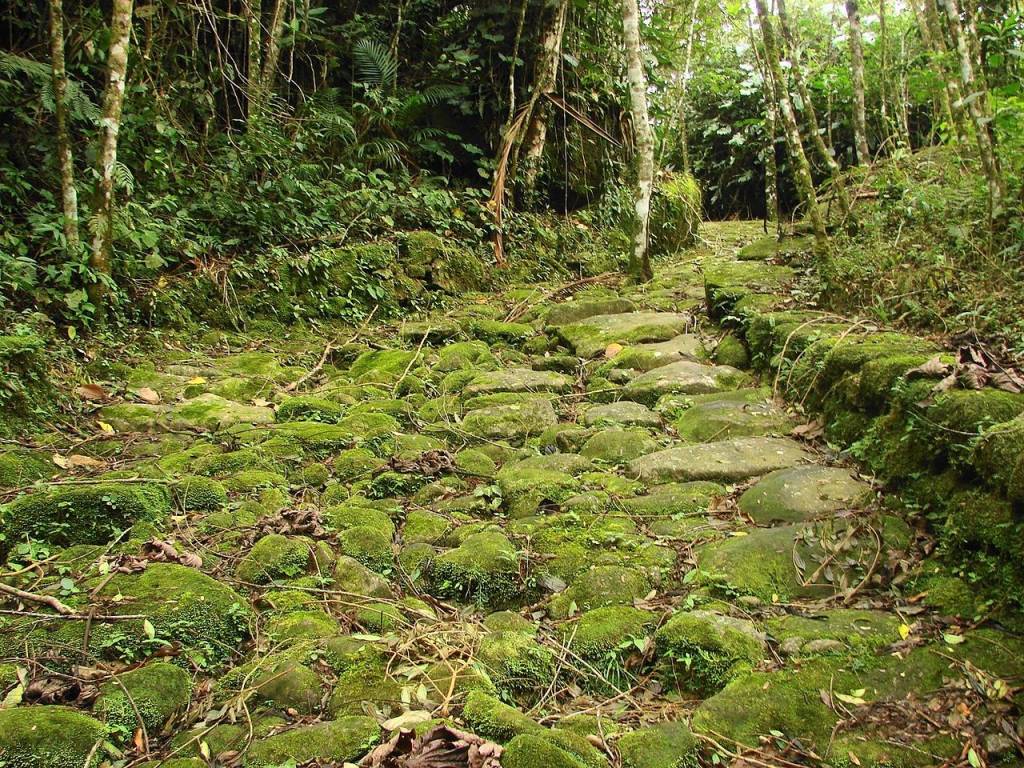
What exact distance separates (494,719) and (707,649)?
0.77 metres

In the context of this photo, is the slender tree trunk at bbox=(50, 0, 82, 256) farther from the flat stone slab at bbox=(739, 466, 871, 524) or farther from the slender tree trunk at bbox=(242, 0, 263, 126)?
the flat stone slab at bbox=(739, 466, 871, 524)

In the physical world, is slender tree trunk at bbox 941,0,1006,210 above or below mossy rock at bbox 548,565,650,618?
above

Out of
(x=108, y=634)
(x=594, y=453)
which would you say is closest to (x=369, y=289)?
(x=594, y=453)

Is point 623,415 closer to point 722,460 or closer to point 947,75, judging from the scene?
point 722,460

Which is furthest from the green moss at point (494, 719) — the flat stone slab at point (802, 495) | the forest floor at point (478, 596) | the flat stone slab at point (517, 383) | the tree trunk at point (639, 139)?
the tree trunk at point (639, 139)

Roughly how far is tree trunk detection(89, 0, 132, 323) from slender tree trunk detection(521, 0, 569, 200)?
4.98 meters

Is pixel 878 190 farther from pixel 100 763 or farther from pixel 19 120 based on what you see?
pixel 19 120

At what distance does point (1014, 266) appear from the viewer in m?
4.28

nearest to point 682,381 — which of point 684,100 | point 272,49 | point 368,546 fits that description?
point 368,546

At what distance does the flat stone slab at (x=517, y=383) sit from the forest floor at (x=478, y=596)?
35 cm

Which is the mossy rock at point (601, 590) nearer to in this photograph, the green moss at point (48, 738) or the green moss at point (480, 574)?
the green moss at point (480, 574)

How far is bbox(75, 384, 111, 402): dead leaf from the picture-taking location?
173 inches

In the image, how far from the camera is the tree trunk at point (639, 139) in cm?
685

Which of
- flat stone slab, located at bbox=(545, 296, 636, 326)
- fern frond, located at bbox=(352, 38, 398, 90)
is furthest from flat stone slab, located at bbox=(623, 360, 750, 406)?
fern frond, located at bbox=(352, 38, 398, 90)
